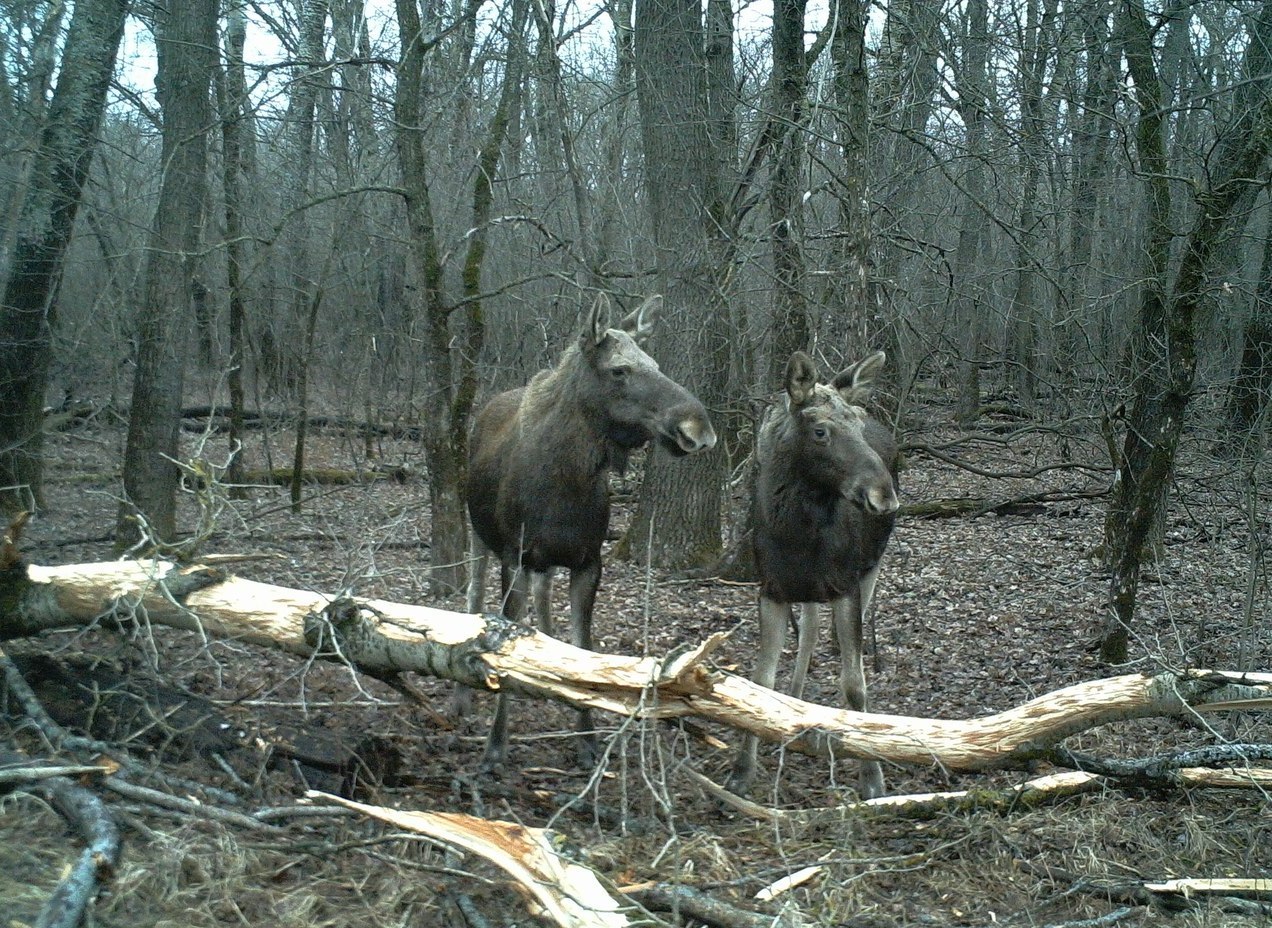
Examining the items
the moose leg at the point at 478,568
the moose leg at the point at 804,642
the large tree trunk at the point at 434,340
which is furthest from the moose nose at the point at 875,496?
the large tree trunk at the point at 434,340

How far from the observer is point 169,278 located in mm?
9875

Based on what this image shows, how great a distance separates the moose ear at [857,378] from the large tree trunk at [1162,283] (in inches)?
85.7

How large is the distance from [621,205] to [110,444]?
6.97 meters

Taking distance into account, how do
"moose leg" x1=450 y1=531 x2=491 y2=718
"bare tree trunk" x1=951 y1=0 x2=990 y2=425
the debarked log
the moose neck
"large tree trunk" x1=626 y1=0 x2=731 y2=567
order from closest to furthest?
the debarked log, the moose neck, "moose leg" x1=450 y1=531 x2=491 y2=718, "bare tree trunk" x1=951 y1=0 x2=990 y2=425, "large tree trunk" x1=626 y1=0 x2=731 y2=567

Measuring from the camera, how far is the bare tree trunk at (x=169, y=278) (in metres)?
9.81

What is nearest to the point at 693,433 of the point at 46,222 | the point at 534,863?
the point at 534,863

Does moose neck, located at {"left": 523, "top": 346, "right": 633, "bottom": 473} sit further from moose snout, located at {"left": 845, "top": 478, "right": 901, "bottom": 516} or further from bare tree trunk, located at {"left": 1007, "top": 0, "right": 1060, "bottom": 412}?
bare tree trunk, located at {"left": 1007, "top": 0, "right": 1060, "bottom": 412}

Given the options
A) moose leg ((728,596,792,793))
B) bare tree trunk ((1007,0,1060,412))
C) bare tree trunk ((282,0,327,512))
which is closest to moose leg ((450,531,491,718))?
moose leg ((728,596,792,793))

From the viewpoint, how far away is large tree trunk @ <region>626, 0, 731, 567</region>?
1068 centimetres

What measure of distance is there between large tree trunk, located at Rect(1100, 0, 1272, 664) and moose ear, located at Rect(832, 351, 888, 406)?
218 centimetres

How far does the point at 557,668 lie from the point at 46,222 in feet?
24.9

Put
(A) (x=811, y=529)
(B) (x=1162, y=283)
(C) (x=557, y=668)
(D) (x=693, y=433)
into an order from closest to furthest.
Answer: (C) (x=557, y=668) < (D) (x=693, y=433) < (A) (x=811, y=529) < (B) (x=1162, y=283)

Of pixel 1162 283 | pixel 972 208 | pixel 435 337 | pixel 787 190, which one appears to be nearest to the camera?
pixel 1162 283

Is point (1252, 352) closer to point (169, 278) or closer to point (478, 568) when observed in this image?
point (478, 568)
